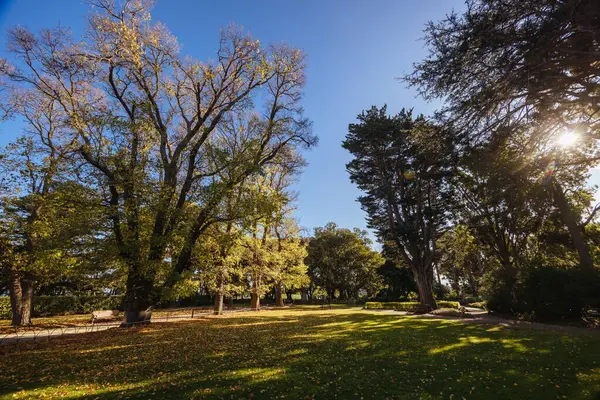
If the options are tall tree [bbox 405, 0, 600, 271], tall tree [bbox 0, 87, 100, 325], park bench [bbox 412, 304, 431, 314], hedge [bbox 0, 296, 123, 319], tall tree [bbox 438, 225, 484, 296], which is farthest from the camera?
tall tree [bbox 438, 225, 484, 296]

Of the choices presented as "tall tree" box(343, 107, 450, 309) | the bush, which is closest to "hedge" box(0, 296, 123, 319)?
"tall tree" box(343, 107, 450, 309)

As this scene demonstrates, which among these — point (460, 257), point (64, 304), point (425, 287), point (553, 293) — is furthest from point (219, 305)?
point (460, 257)

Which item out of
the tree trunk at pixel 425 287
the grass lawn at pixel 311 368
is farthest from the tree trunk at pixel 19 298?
the tree trunk at pixel 425 287

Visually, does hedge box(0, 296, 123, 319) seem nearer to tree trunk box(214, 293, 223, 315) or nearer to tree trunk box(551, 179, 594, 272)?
tree trunk box(214, 293, 223, 315)

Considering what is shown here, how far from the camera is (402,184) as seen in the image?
25.6m

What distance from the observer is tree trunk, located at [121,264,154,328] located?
14.7m

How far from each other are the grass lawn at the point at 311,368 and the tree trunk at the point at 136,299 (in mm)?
4117

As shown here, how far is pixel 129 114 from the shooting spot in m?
16.6

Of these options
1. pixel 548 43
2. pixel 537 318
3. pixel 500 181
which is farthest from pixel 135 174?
pixel 537 318

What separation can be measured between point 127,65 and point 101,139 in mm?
Result: 4583

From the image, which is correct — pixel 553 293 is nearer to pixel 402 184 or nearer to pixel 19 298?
pixel 402 184

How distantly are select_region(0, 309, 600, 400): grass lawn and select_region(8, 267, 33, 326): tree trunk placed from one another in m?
8.61

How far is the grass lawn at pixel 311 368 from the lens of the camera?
5.21m

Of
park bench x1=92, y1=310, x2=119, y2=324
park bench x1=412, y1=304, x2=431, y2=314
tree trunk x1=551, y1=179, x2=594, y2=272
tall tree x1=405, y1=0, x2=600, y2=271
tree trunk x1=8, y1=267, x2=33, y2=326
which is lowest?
park bench x1=412, y1=304, x2=431, y2=314
